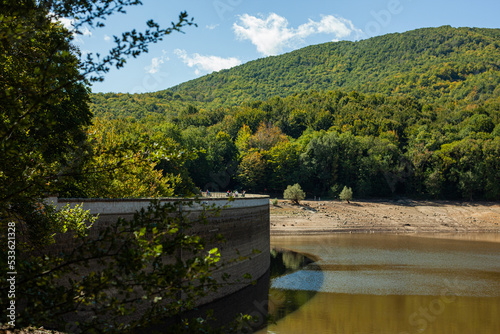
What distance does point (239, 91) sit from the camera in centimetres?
19188

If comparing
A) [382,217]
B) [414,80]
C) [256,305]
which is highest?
[414,80]

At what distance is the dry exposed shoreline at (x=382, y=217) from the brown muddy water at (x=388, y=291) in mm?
12342

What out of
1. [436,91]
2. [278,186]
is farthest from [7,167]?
[436,91]

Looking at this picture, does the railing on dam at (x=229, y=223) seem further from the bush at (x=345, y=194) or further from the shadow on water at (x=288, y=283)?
the bush at (x=345, y=194)

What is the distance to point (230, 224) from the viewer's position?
2653cm

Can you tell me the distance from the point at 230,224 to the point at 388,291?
11.2 metres

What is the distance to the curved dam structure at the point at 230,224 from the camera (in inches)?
704

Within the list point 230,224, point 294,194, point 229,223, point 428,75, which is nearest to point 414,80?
point 428,75

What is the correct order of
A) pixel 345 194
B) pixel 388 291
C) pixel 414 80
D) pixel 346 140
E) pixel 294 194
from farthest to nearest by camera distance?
pixel 414 80, pixel 346 140, pixel 345 194, pixel 294 194, pixel 388 291

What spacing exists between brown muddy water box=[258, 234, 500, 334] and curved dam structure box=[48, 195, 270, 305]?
2.56 m

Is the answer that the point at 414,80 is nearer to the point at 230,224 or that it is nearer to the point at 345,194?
the point at 345,194

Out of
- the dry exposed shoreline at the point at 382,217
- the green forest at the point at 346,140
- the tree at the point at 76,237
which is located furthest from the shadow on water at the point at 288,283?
the dry exposed shoreline at the point at 382,217

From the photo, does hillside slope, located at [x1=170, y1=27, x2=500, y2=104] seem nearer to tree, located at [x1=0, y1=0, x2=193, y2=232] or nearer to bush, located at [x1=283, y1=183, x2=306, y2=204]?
bush, located at [x1=283, y1=183, x2=306, y2=204]

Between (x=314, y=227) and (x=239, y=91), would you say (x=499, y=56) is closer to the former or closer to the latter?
(x=239, y=91)
